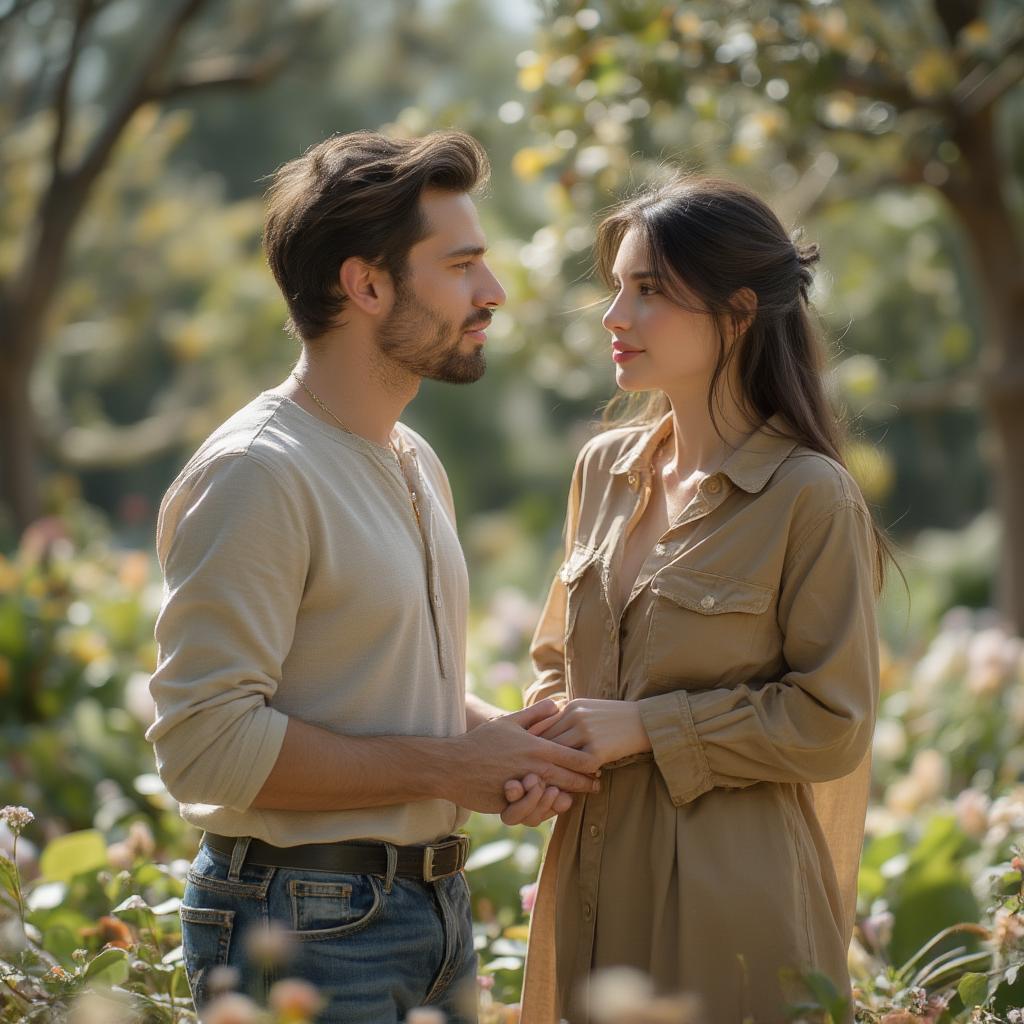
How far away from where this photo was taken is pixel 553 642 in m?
2.77

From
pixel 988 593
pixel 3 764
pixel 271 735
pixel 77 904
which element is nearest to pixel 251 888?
pixel 271 735

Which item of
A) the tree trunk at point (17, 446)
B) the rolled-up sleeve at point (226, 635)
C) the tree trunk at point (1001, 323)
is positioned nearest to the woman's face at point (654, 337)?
the rolled-up sleeve at point (226, 635)


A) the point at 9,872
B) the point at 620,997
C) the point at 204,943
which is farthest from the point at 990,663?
the point at 620,997

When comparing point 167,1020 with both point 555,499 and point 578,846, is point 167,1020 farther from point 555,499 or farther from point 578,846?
point 555,499

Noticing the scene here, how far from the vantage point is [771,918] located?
7.48 feet

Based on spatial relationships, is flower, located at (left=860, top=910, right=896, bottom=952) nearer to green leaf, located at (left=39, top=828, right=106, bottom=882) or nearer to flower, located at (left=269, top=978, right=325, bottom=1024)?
green leaf, located at (left=39, top=828, right=106, bottom=882)

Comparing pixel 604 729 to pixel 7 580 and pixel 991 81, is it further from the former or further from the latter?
pixel 7 580

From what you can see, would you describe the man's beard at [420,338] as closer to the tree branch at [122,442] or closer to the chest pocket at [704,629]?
the chest pocket at [704,629]

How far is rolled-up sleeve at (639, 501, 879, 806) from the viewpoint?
2236 mm

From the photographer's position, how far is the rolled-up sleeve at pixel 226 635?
2078 millimetres

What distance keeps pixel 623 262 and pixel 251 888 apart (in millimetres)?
1254

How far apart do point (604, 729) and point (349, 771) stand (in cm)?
44

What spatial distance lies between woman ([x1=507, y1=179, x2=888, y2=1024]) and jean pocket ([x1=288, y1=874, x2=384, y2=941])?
332 mm

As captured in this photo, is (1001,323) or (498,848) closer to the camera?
(498,848)
